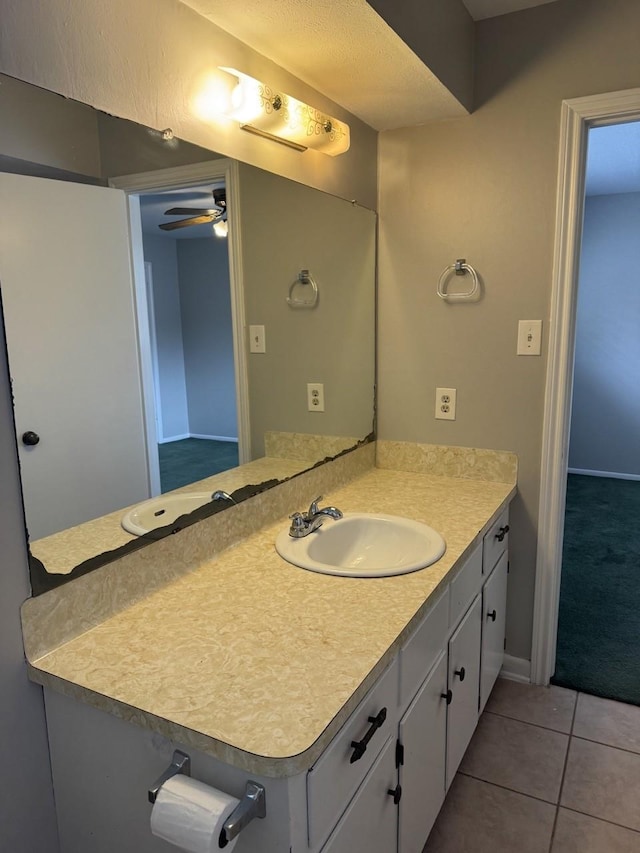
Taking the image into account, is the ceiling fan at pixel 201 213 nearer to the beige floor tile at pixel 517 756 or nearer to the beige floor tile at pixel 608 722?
the beige floor tile at pixel 517 756

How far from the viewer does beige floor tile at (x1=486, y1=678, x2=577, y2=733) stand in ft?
7.04

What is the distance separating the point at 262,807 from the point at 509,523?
5.23 feet

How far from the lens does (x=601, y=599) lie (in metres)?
2.94

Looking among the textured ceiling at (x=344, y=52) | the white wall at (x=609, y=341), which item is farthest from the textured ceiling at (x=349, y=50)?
the white wall at (x=609, y=341)

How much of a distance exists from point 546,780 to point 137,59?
2.25m

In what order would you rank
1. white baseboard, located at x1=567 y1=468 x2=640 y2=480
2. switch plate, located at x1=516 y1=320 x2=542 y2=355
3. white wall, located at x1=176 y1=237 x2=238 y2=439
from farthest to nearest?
white baseboard, located at x1=567 y1=468 x2=640 y2=480, switch plate, located at x1=516 y1=320 x2=542 y2=355, white wall, located at x1=176 y1=237 x2=238 y2=439

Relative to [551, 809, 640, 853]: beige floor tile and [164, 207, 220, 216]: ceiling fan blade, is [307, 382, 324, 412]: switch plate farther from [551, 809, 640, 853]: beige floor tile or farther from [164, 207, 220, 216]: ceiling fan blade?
[551, 809, 640, 853]: beige floor tile

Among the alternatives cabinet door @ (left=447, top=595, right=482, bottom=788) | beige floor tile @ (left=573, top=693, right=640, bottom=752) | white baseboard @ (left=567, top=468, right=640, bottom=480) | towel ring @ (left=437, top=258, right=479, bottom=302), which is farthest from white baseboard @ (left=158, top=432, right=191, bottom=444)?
white baseboard @ (left=567, top=468, right=640, bottom=480)

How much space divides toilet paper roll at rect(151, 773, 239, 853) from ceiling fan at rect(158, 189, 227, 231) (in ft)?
3.61

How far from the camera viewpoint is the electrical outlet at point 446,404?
2.28 m

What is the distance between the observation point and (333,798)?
1.01 meters

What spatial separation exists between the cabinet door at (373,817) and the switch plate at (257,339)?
3.45 feet

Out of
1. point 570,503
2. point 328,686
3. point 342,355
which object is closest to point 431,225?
point 342,355

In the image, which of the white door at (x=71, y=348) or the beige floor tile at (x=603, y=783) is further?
the beige floor tile at (x=603, y=783)
